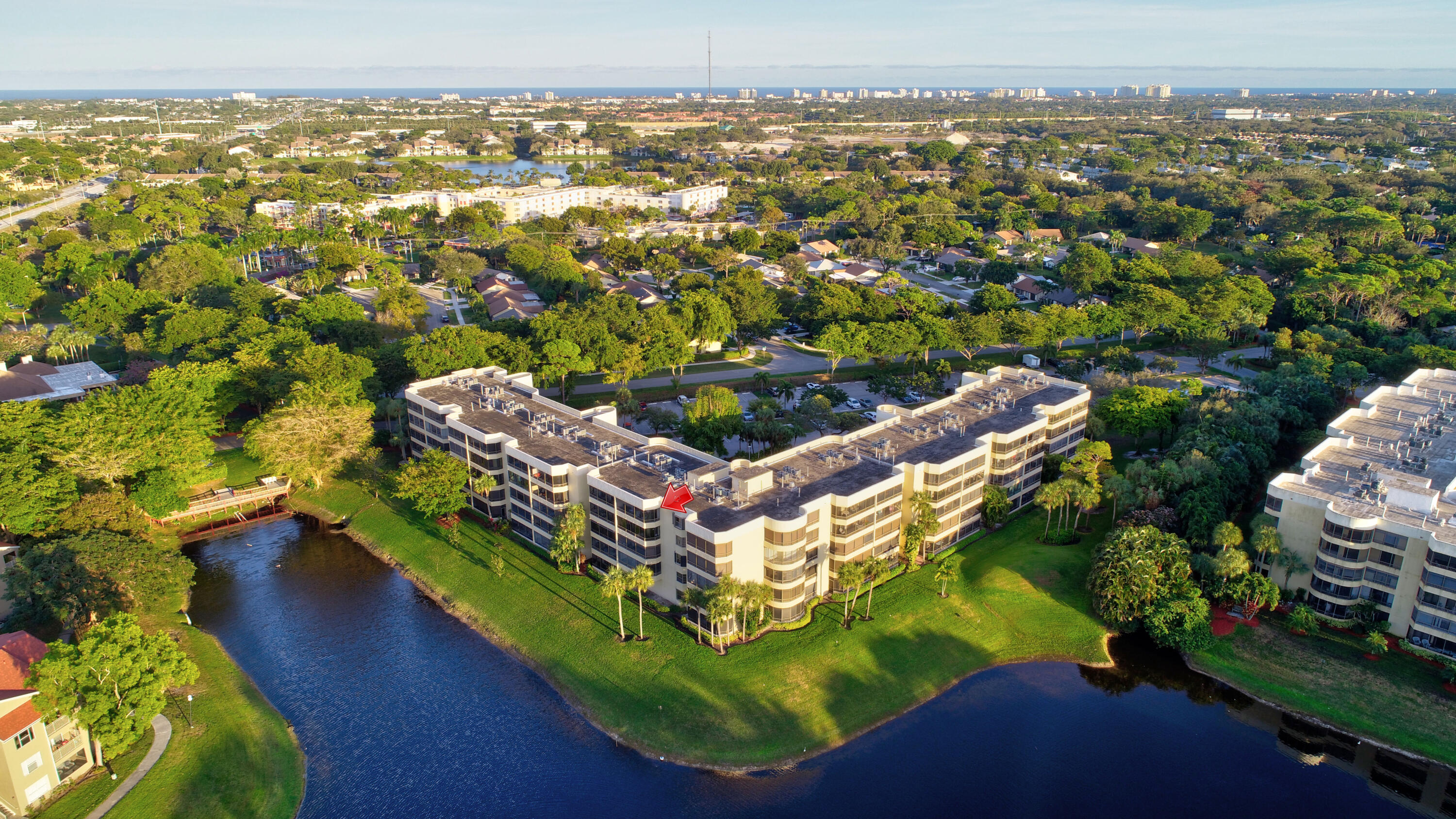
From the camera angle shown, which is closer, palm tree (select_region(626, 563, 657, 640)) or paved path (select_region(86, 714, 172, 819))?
paved path (select_region(86, 714, 172, 819))

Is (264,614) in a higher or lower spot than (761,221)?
lower

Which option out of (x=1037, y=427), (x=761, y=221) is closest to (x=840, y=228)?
(x=761, y=221)

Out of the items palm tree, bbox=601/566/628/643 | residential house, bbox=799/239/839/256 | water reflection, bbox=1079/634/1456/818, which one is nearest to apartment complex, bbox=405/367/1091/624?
palm tree, bbox=601/566/628/643

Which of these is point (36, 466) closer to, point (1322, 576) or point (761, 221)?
point (1322, 576)

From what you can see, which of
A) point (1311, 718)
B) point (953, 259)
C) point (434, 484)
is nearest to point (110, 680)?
point (434, 484)

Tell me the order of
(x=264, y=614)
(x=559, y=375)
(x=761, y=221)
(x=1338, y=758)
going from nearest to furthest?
(x=1338, y=758)
(x=264, y=614)
(x=559, y=375)
(x=761, y=221)

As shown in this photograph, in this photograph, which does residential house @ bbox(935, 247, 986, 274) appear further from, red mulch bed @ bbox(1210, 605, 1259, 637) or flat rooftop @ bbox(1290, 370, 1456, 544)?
red mulch bed @ bbox(1210, 605, 1259, 637)
